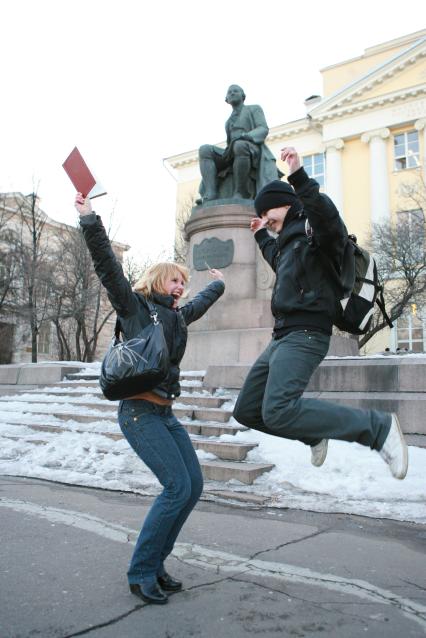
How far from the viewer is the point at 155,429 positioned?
3.00 m

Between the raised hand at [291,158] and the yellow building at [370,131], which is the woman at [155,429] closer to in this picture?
the raised hand at [291,158]

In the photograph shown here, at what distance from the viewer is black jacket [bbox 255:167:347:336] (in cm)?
312

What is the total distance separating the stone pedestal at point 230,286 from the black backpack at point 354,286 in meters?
6.73

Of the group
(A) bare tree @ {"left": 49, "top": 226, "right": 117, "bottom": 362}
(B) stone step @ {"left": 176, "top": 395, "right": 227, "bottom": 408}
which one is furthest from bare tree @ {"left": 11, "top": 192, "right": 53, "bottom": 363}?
(B) stone step @ {"left": 176, "top": 395, "right": 227, "bottom": 408}

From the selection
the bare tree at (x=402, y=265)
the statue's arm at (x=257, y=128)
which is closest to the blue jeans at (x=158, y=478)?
the statue's arm at (x=257, y=128)

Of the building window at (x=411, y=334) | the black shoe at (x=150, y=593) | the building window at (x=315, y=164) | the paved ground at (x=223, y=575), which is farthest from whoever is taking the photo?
the building window at (x=315, y=164)

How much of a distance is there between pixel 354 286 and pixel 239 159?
931 cm

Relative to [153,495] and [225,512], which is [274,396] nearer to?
[225,512]

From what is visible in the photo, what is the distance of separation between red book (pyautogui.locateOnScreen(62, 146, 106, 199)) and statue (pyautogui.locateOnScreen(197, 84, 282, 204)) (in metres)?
9.21

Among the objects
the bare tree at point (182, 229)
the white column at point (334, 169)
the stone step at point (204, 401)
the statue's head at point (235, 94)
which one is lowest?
the stone step at point (204, 401)

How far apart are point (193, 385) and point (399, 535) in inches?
212

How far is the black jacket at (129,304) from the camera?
3.01 m

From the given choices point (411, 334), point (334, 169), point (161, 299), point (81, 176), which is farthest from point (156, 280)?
point (334, 169)

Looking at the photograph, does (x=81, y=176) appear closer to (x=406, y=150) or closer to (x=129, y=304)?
(x=129, y=304)
